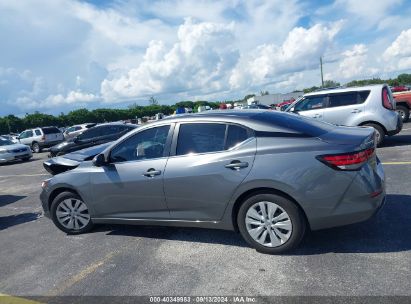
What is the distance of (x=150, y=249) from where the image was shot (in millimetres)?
4621

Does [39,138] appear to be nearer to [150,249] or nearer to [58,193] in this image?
[58,193]

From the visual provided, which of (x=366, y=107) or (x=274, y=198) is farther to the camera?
(x=366, y=107)

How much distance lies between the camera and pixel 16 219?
694 centimetres

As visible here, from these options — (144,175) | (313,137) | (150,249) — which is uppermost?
(313,137)

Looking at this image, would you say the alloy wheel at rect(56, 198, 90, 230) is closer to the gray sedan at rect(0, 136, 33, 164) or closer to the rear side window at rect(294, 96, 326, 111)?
the rear side window at rect(294, 96, 326, 111)

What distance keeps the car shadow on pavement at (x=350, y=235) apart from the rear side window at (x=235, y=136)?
1.26 m

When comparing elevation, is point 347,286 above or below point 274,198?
below

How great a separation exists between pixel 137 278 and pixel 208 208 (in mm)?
1099

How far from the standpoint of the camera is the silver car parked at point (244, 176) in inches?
148

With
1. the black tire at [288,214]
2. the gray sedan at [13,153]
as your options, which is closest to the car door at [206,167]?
the black tire at [288,214]

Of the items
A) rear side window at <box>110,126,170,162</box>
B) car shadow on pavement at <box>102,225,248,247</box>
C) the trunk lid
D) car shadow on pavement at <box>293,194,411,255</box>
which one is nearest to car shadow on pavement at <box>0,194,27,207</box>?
car shadow on pavement at <box>102,225,248,247</box>

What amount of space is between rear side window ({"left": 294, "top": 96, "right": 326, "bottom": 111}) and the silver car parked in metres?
6.22

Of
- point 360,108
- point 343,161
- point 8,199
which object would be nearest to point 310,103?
point 360,108

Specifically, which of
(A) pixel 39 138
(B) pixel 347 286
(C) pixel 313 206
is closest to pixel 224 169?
(C) pixel 313 206
